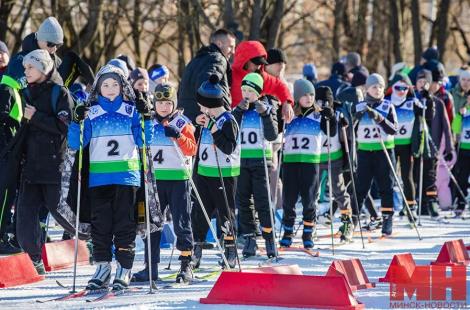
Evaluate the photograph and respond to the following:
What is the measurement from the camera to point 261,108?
35.2 feet

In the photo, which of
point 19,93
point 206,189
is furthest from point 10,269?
point 19,93

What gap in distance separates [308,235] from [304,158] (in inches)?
32.5

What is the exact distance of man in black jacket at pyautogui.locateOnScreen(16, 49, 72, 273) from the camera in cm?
998

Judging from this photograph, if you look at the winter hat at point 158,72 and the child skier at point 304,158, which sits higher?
the winter hat at point 158,72

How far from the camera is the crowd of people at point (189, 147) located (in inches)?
354

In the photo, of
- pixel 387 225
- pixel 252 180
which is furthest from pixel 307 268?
pixel 387 225

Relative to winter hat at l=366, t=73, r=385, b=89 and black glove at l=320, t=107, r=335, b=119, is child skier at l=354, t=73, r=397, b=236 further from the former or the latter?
black glove at l=320, t=107, r=335, b=119

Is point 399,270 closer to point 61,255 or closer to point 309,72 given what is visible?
point 61,255

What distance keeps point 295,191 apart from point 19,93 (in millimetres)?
3050

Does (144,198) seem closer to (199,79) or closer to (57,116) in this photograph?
(57,116)

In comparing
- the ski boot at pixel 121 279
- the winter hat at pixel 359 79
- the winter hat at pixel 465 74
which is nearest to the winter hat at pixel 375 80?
the winter hat at pixel 359 79

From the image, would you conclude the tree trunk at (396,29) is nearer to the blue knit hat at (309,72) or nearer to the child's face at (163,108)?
the blue knit hat at (309,72)

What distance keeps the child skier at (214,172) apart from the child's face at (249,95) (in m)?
0.63

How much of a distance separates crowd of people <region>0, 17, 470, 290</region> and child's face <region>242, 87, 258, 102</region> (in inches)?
0.5
